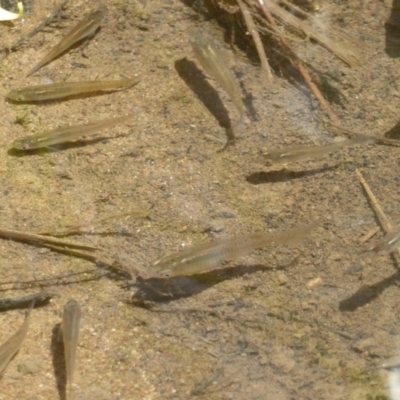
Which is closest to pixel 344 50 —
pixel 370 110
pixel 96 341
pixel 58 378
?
pixel 370 110

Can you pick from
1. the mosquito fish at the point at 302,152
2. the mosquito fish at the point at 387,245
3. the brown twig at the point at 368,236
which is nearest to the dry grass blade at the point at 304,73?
the mosquito fish at the point at 302,152

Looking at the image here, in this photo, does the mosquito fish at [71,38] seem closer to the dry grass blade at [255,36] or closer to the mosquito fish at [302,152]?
the dry grass blade at [255,36]

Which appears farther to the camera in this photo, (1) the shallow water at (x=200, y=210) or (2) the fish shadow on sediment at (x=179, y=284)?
(2) the fish shadow on sediment at (x=179, y=284)

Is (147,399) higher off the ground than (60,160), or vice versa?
(60,160)

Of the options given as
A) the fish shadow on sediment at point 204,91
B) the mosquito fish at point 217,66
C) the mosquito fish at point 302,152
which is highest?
the mosquito fish at point 217,66

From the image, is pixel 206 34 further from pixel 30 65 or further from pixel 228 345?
pixel 228 345

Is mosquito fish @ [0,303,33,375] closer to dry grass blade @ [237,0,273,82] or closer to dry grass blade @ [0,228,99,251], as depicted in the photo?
dry grass blade @ [0,228,99,251]
